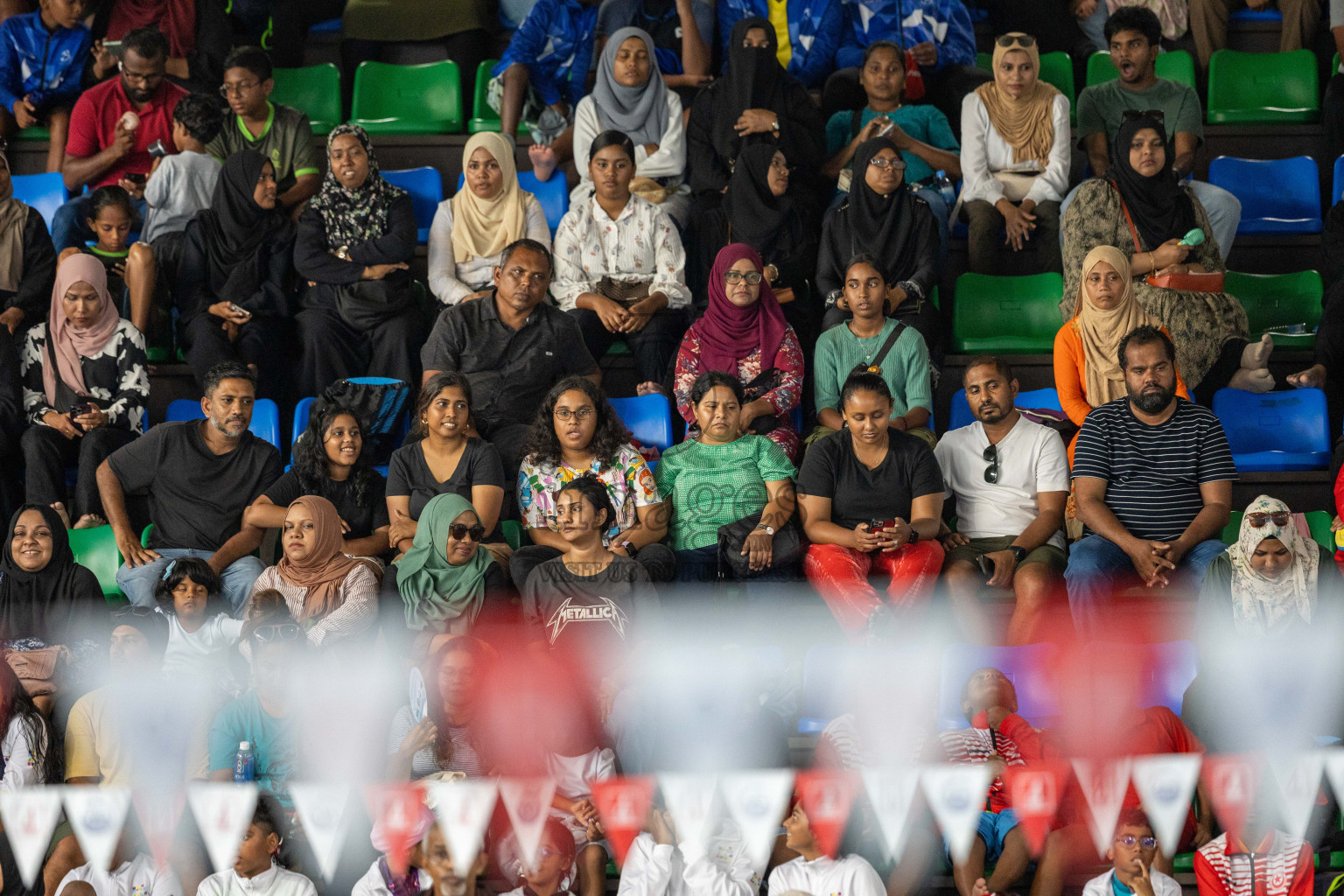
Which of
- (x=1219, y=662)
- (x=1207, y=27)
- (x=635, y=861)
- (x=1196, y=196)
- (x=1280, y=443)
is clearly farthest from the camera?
(x=1207, y=27)

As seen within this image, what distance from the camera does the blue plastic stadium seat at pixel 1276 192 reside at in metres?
5.64

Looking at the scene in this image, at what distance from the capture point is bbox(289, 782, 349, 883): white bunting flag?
→ 3.53 metres

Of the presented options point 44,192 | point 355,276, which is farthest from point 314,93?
point 355,276

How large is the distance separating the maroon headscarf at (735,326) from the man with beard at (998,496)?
0.66 meters

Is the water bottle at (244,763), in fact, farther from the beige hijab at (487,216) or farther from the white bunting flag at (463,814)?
the beige hijab at (487,216)

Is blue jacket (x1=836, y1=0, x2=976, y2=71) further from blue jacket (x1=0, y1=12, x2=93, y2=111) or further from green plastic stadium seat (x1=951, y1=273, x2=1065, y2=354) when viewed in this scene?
blue jacket (x1=0, y1=12, x2=93, y2=111)

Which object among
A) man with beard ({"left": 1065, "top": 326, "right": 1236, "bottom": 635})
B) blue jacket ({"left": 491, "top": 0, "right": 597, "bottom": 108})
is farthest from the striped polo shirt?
blue jacket ({"left": 491, "top": 0, "right": 597, "bottom": 108})

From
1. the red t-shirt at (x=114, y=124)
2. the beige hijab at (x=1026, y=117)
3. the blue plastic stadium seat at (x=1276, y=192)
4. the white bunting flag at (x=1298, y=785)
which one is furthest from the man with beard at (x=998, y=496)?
the red t-shirt at (x=114, y=124)

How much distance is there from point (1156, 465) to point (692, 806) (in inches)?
65.5

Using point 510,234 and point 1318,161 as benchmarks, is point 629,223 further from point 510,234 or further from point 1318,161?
point 1318,161

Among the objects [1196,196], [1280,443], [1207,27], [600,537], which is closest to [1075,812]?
[600,537]

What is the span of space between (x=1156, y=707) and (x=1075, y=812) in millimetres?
353

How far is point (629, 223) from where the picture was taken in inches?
207

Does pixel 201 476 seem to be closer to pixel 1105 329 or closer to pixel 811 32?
pixel 1105 329
